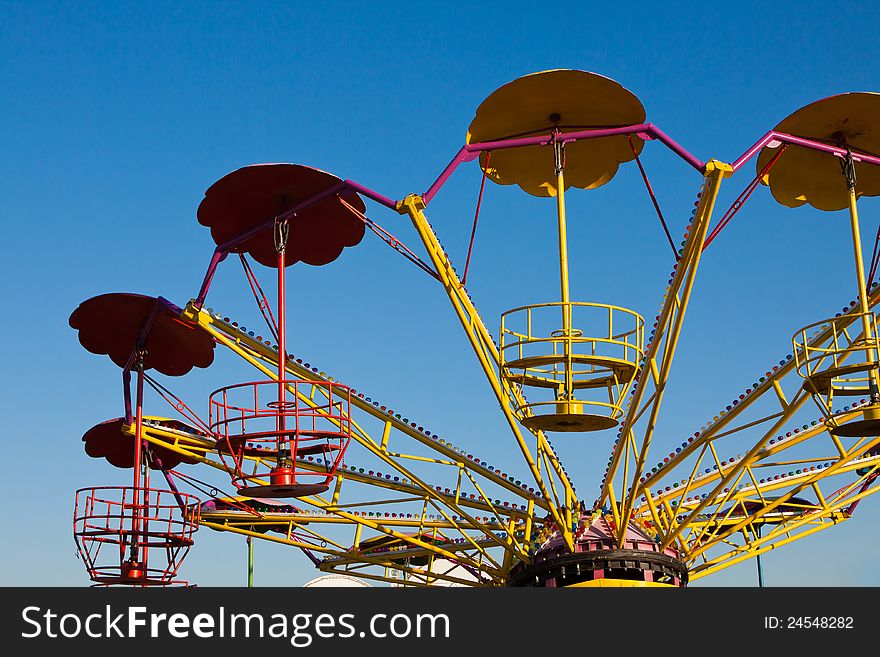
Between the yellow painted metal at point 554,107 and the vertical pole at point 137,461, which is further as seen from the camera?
the vertical pole at point 137,461

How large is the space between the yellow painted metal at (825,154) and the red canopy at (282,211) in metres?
9.29

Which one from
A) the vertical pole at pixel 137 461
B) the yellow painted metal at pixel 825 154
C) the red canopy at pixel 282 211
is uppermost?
the yellow painted metal at pixel 825 154

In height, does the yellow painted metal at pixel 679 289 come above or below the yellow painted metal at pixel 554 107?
below

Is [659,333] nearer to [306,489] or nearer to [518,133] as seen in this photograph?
[518,133]

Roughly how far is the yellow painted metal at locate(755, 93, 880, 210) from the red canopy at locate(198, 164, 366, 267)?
30.5 feet

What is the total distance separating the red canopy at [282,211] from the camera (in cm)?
2444

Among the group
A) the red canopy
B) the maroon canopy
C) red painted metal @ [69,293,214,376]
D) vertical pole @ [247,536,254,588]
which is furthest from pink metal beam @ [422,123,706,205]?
vertical pole @ [247,536,254,588]

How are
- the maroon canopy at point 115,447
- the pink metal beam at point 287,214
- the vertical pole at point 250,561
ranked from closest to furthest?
the pink metal beam at point 287,214 < the maroon canopy at point 115,447 < the vertical pole at point 250,561

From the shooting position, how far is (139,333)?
98.9ft

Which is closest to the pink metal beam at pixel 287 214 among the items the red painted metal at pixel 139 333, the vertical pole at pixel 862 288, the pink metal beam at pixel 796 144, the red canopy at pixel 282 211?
the red canopy at pixel 282 211

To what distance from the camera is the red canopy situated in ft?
80.2

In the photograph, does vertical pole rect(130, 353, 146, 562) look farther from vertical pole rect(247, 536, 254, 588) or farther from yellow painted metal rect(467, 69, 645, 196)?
vertical pole rect(247, 536, 254, 588)

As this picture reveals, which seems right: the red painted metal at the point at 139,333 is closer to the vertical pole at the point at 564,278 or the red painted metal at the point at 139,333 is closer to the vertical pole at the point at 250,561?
the vertical pole at the point at 564,278
